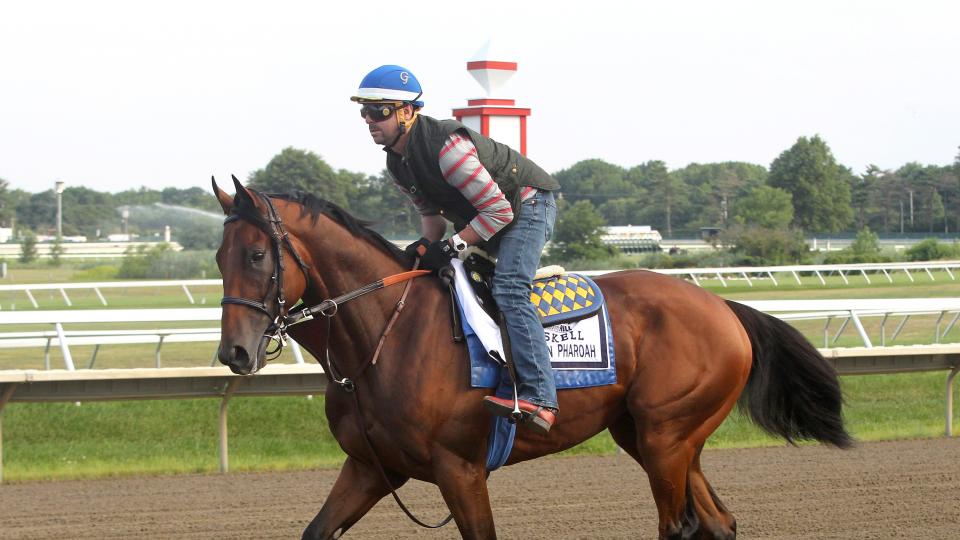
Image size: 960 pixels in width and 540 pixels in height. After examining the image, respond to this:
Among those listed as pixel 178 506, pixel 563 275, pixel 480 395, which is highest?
pixel 563 275

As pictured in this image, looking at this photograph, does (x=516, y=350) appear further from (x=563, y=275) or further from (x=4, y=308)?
(x=4, y=308)

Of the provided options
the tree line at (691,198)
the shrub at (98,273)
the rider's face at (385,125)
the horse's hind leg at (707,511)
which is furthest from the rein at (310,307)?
the shrub at (98,273)

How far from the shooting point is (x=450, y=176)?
418 centimetres

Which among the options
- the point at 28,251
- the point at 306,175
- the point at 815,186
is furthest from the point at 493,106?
the point at 815,186

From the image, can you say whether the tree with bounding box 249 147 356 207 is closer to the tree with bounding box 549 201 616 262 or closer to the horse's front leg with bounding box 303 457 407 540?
the tree with bounding box 549 201 616 262

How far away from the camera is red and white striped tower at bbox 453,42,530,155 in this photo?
11641 millimetres

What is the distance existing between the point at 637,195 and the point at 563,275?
2281 inches

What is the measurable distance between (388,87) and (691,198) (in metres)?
53.0

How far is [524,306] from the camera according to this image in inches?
170

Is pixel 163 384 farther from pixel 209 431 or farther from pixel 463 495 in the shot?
pixel 463 495

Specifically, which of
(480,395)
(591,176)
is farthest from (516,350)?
(591,176)

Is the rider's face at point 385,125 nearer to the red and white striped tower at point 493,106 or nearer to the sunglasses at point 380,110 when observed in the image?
the sunglasses at point 380,110

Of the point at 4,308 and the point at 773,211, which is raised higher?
the point at 773,211

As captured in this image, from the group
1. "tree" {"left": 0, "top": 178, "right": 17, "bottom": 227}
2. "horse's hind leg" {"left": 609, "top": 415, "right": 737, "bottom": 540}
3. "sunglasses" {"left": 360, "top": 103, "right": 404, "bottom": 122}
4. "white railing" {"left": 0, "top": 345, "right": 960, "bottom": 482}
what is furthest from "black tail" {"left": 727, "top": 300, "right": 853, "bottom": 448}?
"tree" {"left": 0, "top": 178, "right": 17, "bottom": 227}
